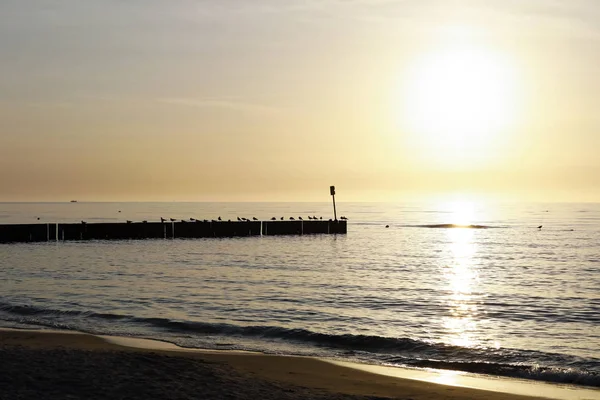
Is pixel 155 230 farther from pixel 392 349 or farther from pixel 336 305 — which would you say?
pixel 392 349

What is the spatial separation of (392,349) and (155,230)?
4806cm

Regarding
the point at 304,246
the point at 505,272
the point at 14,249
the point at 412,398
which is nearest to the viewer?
the point at 412,398

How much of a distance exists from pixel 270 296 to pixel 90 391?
15.6 meters

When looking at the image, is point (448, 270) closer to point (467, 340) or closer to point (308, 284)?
point (308, 284)

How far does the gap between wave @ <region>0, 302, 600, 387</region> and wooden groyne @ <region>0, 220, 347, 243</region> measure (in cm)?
3487

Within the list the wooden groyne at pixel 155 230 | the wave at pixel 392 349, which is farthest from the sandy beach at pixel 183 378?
the wooden groyne at pixel 155 230

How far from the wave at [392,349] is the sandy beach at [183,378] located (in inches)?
86.5

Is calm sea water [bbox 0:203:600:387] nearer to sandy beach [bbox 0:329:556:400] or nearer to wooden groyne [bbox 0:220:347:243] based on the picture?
sandy beach [bbox 0:329:556:400]

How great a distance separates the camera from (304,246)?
5716 cm

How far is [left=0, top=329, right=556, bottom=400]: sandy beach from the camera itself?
10891mm

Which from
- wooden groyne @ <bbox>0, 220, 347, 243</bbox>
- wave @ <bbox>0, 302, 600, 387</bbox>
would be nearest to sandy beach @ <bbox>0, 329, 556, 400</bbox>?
wave @ <bbox>0, 302, 600, 387</bbox>

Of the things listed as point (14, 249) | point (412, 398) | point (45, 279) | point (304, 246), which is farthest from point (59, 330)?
point (304, 246)

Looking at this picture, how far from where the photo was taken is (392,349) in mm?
17141

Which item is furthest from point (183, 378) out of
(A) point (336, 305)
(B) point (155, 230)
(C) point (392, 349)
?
(B) point (155, 230)
